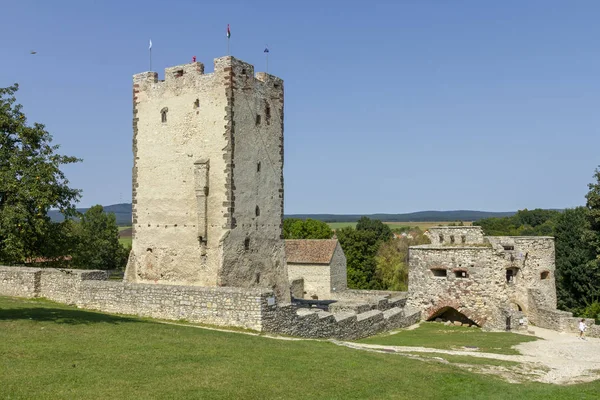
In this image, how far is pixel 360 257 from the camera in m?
65.5

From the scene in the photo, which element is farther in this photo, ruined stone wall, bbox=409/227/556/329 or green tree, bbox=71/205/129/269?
green tree, bbox=71/205/129/269

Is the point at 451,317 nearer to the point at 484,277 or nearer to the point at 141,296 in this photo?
the point at 484,277

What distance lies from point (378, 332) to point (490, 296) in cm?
710

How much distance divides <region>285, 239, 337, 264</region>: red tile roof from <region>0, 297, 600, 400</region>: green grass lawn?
1359 inches

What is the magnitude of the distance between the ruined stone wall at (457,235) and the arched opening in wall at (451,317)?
12.1ft

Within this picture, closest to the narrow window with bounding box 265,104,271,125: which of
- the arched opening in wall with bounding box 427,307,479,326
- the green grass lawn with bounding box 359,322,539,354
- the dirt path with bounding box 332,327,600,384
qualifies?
the green grass lawn with bounding box 359,322,539,354

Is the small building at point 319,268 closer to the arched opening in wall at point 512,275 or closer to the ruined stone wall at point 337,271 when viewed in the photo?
the ruined stone wall at point 337,271

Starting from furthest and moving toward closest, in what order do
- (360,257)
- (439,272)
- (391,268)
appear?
(360,257)
(391,268)
(439,272)

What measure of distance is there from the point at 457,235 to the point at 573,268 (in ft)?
66.9

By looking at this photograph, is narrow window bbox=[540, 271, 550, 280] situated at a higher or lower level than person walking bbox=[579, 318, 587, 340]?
higher

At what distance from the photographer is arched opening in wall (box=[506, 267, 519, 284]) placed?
30.6 meters

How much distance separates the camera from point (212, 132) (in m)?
23.6

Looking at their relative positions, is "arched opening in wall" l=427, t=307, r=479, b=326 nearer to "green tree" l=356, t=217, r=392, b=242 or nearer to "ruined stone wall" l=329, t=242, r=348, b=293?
"ruined stone wall" l=329, t=242, r=348, b=293

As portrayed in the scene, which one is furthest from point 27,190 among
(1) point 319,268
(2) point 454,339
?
(1) point 319,268
